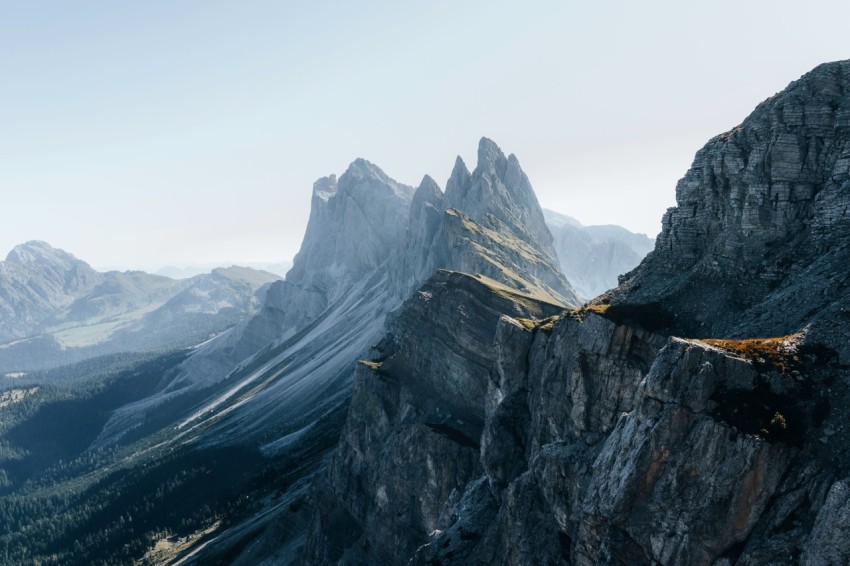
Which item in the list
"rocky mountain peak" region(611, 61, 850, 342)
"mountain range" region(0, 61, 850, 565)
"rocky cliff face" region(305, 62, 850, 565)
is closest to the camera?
"rocky cliff face" region(305, 62, 850, 565)

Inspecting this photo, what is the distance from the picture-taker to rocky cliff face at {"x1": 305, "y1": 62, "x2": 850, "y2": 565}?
33.0 meters

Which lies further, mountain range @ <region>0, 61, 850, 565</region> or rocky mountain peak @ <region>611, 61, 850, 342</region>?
rocky mountain peak @ <region>611, 61, 850, 342</region>

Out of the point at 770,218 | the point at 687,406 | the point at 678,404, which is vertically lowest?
the point at 687,406

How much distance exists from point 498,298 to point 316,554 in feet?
207

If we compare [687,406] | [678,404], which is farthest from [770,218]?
[678,404]

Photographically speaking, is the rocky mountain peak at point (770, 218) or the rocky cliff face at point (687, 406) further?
the rocky mountain peak at point (770, 218)

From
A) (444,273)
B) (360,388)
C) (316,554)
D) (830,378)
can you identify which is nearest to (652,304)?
(830,378)

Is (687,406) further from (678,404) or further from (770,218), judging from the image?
(770,218)

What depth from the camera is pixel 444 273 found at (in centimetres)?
12162

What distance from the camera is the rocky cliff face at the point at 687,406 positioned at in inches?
1298

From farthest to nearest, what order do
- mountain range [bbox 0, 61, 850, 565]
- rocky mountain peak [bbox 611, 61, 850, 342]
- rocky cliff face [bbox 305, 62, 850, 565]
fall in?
rocky mountain peak [bbox 611, 61, 850, 342]
mountain range [bbox 0, 61, 850, 565]
rocky cliff face [bbox 305, 62, 850, 565]

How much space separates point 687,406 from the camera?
36406 millimetres

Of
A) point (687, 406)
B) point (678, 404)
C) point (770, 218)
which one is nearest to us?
point (687, 406)

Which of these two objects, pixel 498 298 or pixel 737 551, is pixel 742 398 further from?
pixel 498 298
